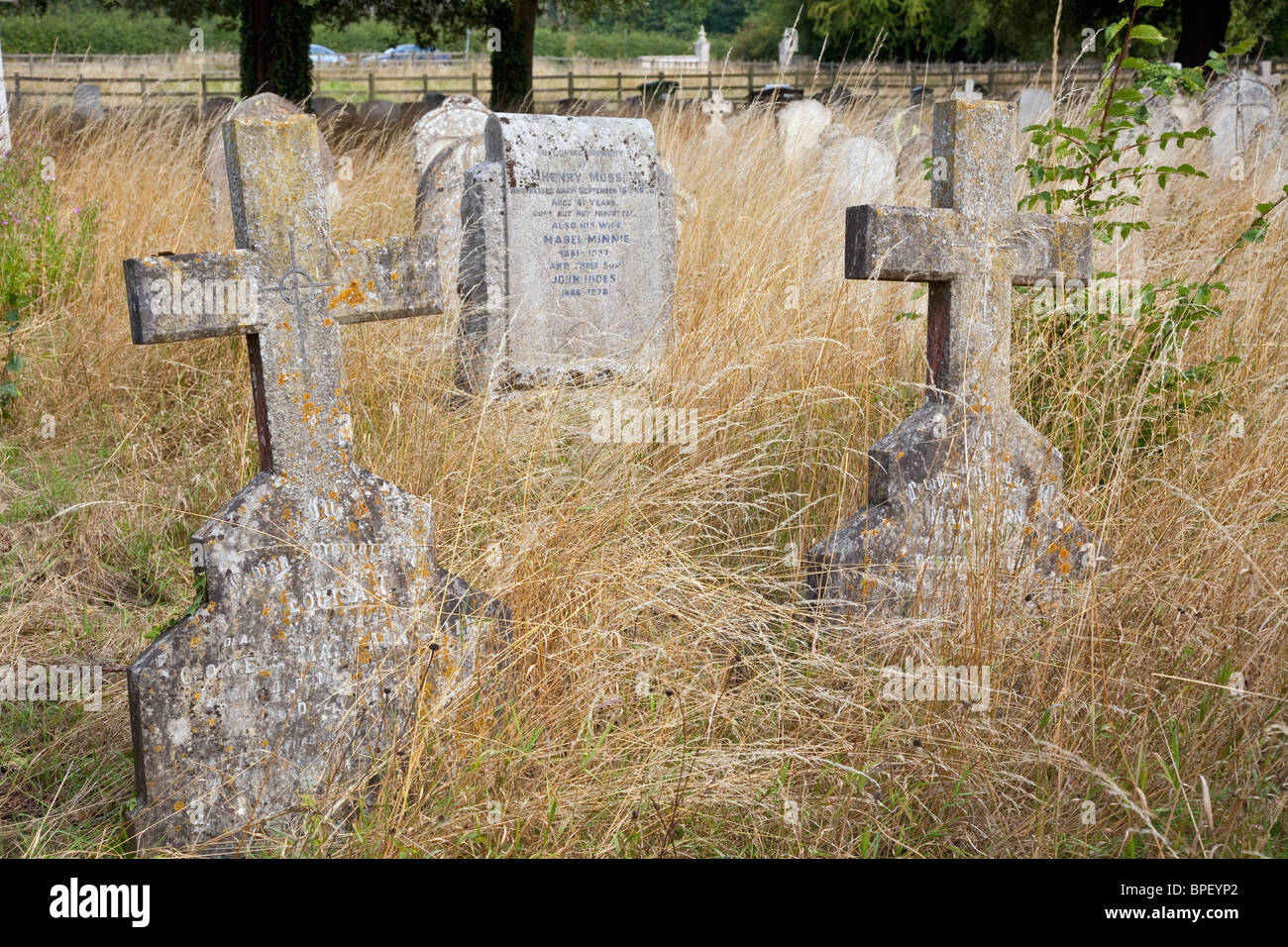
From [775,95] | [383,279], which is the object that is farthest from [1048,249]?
[775,95]

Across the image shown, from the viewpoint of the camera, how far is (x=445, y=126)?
8469 mm

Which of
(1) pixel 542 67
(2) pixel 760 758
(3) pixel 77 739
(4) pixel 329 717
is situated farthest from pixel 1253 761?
(1) pixel 542 67

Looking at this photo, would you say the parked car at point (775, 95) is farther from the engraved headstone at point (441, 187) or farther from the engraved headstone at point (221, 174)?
the engraved headstone at point (221, 174)

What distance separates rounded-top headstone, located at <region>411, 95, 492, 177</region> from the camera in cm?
823

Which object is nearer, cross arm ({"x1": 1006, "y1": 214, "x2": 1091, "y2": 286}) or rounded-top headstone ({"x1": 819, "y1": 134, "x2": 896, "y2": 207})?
cross arm ({"x1": 1006, "y1": 214, "x2": 1091, "y2": 286})

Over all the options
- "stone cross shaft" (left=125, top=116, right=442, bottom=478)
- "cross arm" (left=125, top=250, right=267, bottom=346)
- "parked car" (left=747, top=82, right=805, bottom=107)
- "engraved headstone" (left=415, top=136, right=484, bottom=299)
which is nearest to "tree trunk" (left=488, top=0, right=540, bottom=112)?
"parked car" (left=747, top=82, right=805, bottom=107)

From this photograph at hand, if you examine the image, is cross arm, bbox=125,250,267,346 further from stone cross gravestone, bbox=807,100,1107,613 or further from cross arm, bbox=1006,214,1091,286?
cross arm, bbox=1006,214,1091,286

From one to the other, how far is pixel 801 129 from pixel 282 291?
23.1 feet

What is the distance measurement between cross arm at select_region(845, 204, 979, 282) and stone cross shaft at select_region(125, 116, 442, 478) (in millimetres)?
1171

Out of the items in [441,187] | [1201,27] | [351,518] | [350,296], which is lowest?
[351,518]

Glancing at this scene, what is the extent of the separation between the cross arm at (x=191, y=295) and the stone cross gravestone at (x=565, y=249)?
270 centimetres

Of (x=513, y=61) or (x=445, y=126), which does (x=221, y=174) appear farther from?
(x=513, y=61)

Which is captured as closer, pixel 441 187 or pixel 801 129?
pixel 441 187

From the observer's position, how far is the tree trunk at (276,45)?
15.4 metres
